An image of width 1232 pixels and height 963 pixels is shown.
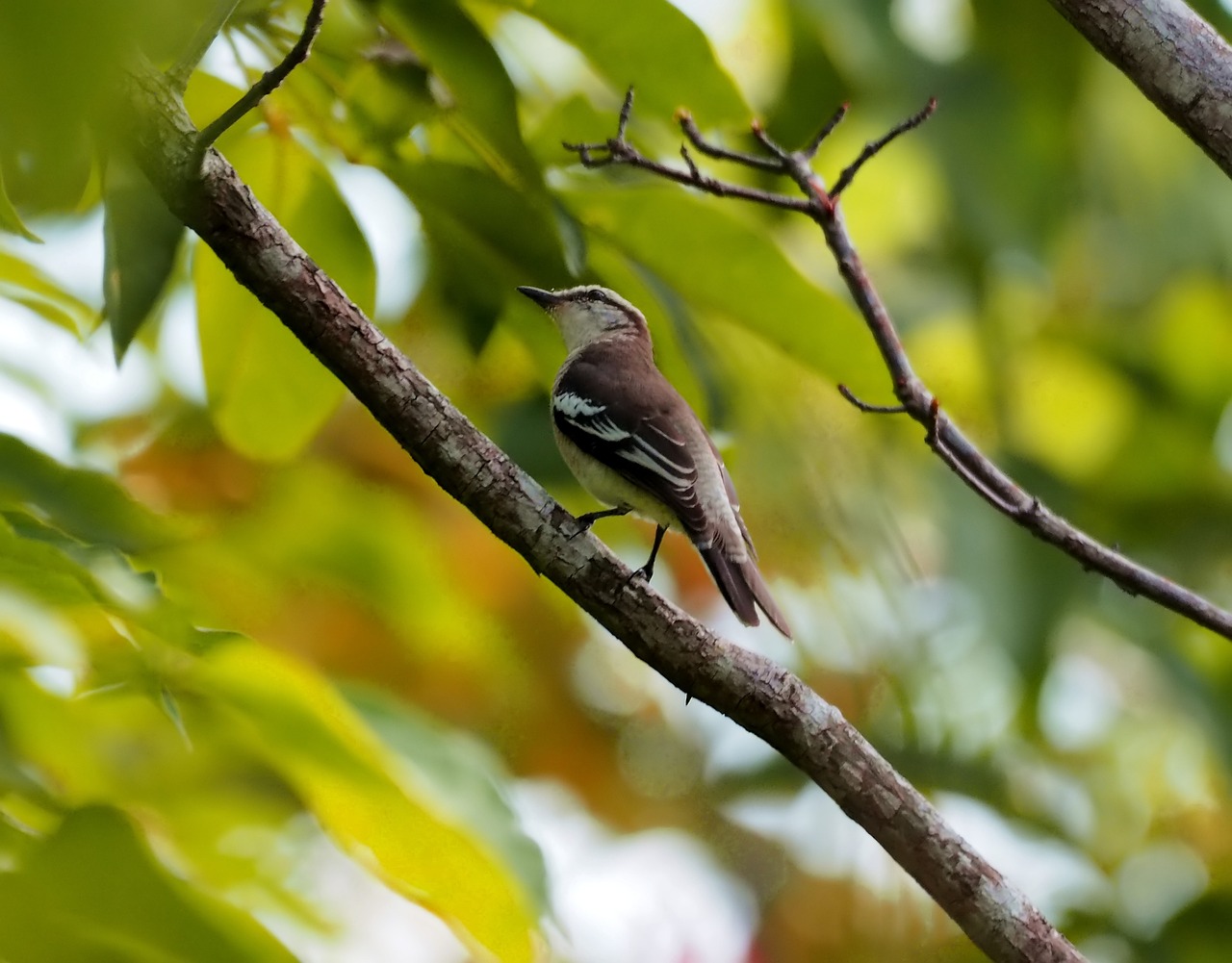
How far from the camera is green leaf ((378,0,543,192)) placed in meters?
2.83

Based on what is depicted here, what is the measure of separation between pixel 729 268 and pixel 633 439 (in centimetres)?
78

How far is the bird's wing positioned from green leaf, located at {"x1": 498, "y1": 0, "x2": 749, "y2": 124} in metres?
1.08

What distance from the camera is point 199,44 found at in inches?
83.4

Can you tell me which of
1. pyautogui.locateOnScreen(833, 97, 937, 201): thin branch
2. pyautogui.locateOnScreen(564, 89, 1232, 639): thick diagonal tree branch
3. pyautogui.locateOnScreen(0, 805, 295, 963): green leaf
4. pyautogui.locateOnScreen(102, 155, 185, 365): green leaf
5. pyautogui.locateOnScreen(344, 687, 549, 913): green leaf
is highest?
pyautogui.locateOnScreen(833, 97, 937, 201): thin branch

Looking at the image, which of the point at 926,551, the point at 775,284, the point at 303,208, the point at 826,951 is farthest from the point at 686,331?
the point at 926,551

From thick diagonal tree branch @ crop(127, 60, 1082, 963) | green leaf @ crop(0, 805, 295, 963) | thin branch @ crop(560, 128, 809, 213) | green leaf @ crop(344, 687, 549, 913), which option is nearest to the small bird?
thin branch @ crop(560, 128, 809, 213)

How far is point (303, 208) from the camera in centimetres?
319

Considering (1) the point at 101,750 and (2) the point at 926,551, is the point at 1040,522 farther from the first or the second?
(2) the point at 926,551

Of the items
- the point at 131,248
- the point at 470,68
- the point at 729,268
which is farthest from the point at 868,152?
the point at 131,248

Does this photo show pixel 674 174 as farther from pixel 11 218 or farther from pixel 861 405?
pixel 11 218

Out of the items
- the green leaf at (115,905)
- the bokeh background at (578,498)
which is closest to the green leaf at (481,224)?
the bokeh background at (578,498)

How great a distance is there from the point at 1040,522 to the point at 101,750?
9.55ft

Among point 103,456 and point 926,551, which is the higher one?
point 926,551

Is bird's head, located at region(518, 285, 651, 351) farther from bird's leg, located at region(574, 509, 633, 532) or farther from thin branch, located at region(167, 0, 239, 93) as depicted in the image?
thin branch, located at region(167, 0, 239, 93)
